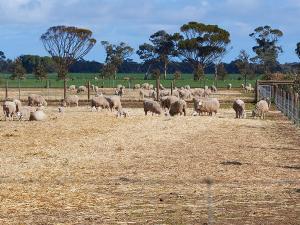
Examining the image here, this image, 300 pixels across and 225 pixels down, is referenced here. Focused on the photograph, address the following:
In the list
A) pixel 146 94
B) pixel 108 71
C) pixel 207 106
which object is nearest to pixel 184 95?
pixel 146 94

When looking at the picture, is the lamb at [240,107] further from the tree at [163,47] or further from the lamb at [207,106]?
the tree at [163,47]

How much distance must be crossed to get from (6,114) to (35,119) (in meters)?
2.61

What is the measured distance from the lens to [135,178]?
1468 cm

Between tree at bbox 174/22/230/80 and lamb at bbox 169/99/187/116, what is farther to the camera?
tree at bbox 174/22/230/80

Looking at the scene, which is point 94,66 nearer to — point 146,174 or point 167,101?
point 167,101

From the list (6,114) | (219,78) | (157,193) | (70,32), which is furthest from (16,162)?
(219,78)

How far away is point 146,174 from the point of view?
1527cm

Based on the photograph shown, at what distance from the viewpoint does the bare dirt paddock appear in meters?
11.2

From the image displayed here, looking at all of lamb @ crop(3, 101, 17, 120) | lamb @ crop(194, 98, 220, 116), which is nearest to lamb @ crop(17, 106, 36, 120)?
lamb @ crop(3, 101, 17, 120)

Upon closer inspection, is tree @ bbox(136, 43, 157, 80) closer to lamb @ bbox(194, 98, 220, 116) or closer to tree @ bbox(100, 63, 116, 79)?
tree @ bbox(100, 63, 116, 79)

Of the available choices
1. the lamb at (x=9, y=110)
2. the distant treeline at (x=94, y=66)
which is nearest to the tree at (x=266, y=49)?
the distant treeline at (x=94, y=66)

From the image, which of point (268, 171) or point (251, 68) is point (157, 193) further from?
point (251, 68)

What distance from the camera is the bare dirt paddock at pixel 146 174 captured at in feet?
36.8

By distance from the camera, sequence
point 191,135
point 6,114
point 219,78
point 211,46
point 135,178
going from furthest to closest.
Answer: point 219,78 → point 211,46 → point 6,114 → point 191,135 → point 135,178
